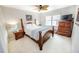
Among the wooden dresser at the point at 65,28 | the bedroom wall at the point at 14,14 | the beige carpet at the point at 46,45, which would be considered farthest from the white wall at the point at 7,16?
the wooden dresser at the point at 65,28

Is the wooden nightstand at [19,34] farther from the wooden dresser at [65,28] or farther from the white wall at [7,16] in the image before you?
the wooden dresser at [65,28]

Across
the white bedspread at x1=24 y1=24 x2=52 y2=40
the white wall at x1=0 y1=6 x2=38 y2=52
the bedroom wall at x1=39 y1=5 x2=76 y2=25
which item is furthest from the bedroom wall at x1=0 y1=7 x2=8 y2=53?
the bedroom wall at x1=39 y1=5 x2=76 y2=25

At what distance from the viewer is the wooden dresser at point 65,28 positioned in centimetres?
111

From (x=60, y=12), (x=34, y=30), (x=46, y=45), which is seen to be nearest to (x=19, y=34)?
(x=34, y=30)

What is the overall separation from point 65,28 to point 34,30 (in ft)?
1.39

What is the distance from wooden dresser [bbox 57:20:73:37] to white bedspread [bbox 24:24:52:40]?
0.17 metres

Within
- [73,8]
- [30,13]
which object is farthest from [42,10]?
[73,8]

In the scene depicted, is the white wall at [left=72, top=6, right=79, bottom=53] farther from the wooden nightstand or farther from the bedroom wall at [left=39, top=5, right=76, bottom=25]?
the wooden nightstand

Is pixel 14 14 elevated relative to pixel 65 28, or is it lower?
elevated

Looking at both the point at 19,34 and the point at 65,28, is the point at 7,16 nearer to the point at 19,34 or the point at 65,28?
the point at 19,34

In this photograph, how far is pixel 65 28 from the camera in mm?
Answer: 1127
